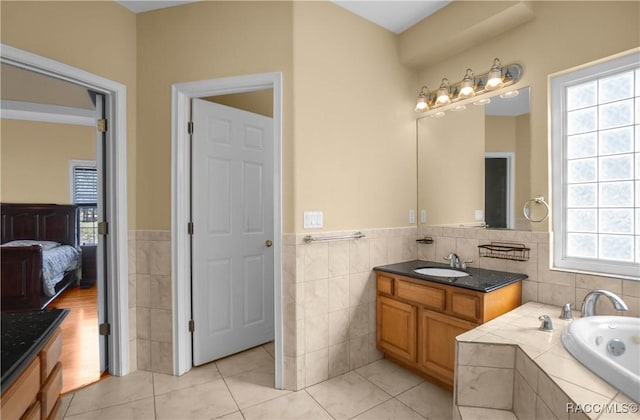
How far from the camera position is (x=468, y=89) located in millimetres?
2426

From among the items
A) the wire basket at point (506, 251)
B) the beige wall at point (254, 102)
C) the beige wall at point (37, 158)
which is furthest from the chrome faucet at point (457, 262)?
the beige wall at point (37, 158)

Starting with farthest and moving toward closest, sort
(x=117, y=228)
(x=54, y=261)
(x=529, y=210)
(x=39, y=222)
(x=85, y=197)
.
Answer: (x=85, y=197) → (x=39, y=222) → (x=54, y=261) → (x=117, y=228) → (x=529, y=210)

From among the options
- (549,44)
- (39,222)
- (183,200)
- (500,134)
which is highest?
(549,44)

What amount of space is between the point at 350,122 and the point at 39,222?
526 cm

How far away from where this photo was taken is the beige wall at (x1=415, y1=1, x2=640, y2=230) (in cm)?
181

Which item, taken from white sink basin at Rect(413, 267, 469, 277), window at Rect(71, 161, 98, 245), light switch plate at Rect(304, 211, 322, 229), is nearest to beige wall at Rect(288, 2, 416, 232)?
light switch plate at Rect(304, 211, 322, 229)

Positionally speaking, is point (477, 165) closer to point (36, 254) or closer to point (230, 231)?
point (230, 231)

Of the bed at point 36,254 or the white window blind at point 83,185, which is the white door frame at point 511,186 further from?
the white window blind at point 83,185

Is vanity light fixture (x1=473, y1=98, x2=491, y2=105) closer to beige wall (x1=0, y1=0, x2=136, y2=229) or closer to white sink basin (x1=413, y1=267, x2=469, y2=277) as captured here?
white sink basin (x1=413, y1=267, x2=469, y2=277)

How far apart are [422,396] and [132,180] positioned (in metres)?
2.56

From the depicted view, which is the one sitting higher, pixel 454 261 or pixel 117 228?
pixel 117 228

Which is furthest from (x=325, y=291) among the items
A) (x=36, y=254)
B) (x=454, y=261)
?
(x=36, y=254)
